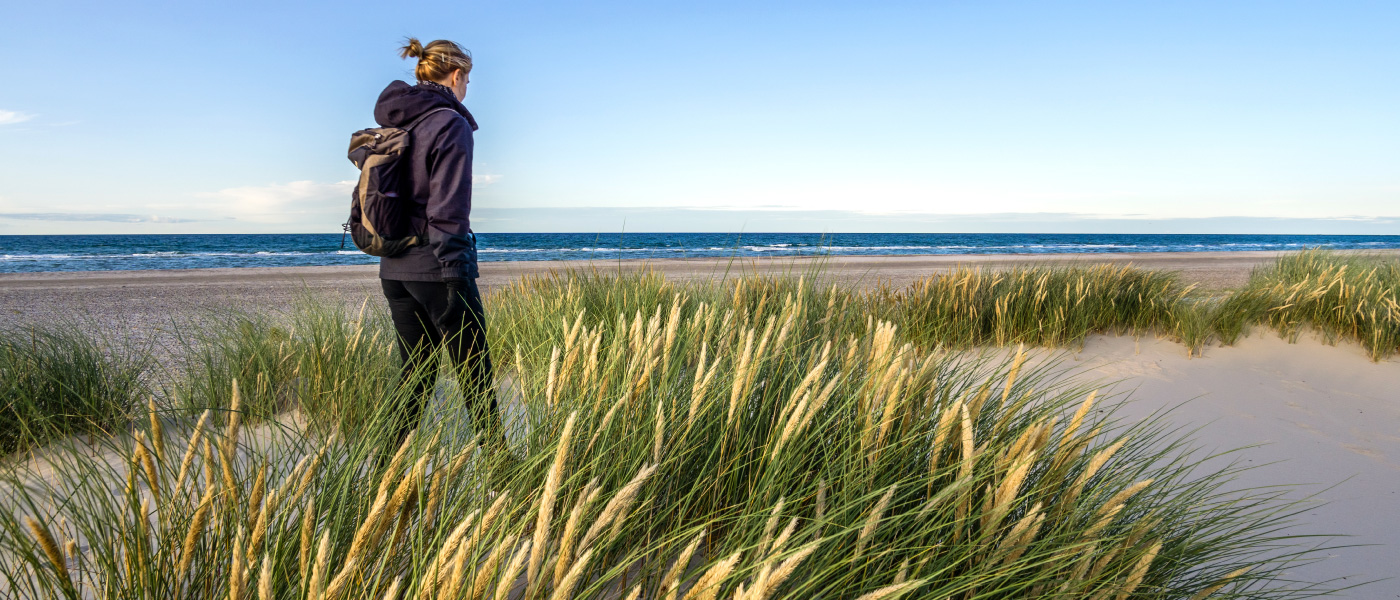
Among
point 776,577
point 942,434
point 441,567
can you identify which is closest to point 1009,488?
point 942,434

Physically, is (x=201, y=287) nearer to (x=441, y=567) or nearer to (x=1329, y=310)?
(x=441, y=567)

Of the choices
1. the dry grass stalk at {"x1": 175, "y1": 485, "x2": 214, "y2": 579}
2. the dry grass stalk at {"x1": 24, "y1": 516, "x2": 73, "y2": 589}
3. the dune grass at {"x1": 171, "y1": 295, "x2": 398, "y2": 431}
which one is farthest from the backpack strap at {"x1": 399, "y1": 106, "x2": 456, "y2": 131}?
the dry grass stalk at {"x1": 24, "y1": 516, "x2": 73, "y2": 589}

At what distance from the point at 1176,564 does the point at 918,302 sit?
4.22 meters

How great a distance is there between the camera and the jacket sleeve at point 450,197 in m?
2.89

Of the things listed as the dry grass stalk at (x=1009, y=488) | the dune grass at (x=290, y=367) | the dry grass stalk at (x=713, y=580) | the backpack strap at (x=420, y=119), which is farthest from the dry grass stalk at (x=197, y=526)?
the backpack strap at (x=420, y=119)

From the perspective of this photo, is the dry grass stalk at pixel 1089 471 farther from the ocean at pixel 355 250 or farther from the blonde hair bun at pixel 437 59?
the blonde hair bun at pixel 437 59

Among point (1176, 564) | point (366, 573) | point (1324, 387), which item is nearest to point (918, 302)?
point (1324, 387)

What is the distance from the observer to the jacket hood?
297cm

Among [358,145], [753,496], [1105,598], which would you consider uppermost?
[358,145]

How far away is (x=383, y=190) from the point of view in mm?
2902

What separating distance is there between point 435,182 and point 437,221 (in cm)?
17

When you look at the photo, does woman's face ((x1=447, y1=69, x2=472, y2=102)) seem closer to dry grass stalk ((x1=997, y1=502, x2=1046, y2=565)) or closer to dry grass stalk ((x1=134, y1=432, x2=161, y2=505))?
dry grass stalk ((x1=134, y1=432, x2=161, y2=505))

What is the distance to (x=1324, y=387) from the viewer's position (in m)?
5.08

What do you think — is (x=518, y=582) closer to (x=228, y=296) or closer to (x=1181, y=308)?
(x=1181, y=308)
